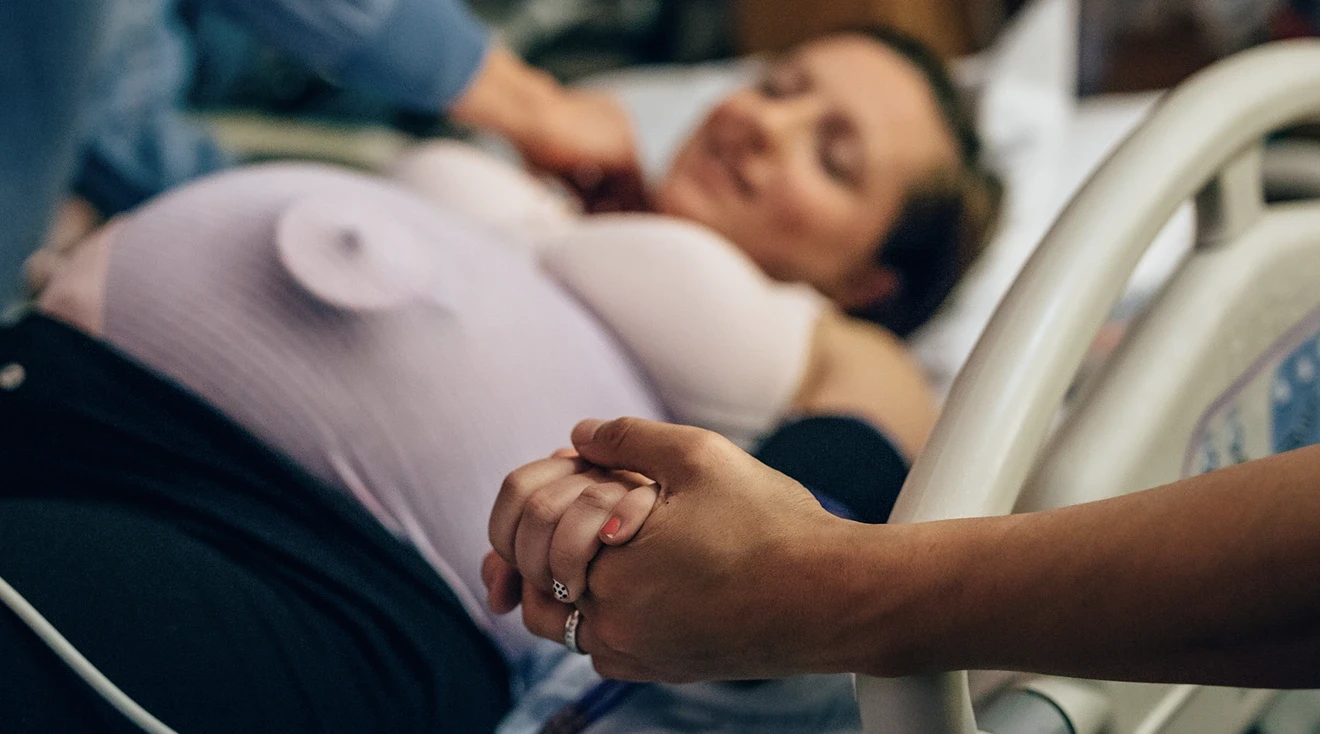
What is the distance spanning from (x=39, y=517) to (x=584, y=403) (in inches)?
14.3

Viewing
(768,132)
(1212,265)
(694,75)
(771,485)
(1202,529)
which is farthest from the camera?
(694,75)

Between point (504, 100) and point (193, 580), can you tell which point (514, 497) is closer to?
point (193, 580)

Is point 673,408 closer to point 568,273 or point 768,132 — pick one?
point 568,273

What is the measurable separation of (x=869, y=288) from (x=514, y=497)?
30.5 inches

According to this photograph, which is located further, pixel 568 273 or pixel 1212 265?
pixel 568 273

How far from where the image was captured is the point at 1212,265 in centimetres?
72

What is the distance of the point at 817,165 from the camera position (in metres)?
1.14

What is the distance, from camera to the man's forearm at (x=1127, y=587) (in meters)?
0.38

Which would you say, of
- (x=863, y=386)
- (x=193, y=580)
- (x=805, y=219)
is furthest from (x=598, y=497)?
(x=805, y=219)

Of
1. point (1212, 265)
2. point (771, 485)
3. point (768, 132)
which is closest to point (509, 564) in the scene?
point (771, 485)

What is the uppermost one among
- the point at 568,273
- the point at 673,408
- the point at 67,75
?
the point at 67,75

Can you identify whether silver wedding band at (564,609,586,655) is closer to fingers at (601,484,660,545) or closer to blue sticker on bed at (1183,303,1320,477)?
fingers at (601,484,660,545)

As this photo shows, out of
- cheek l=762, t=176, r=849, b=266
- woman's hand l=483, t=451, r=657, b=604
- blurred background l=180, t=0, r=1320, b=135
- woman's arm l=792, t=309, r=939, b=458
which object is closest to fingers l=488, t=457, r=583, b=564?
woman's hand l=483, t=451, r=657, b=604

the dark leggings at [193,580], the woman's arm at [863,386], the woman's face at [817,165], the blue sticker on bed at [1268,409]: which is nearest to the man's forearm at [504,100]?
the woman's face at [817,165]
